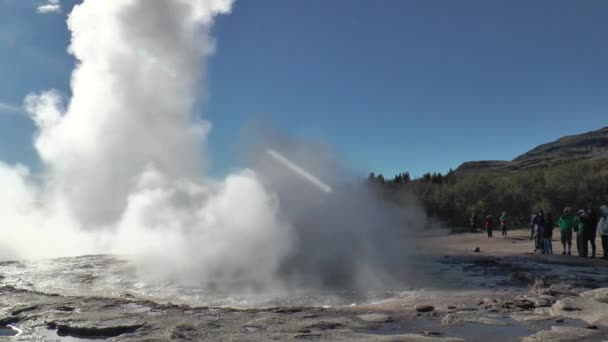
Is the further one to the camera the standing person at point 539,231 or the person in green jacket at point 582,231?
the standing person at point 539,231

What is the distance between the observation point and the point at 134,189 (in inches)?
686

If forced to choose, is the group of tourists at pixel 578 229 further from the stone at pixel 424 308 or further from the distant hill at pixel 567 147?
the distant hill at pixel 567 147

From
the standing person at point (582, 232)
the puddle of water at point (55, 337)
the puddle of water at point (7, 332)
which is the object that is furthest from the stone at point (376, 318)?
the standing person at point (582, 232)

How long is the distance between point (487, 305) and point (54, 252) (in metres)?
14.3

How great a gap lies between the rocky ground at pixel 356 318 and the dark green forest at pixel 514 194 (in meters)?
21.7

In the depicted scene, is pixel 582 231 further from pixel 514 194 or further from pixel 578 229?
pixel 514 194

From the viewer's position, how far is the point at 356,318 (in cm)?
598

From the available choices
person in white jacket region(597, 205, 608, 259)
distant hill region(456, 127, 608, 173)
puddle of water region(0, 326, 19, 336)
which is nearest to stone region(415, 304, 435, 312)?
puddle of water region(0, 326, 19, 336)

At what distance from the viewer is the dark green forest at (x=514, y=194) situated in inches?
1181

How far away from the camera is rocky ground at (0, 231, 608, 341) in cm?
518

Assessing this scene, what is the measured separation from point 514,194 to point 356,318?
2836cm

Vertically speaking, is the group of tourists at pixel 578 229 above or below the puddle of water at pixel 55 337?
above

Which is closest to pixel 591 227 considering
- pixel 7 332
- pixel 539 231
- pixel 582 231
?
pixel 582 231

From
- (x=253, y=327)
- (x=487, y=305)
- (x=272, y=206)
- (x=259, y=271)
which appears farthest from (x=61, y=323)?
(x=272, y=206)
